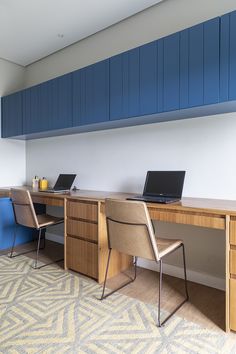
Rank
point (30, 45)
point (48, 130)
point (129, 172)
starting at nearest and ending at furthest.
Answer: point (129, 172) → point (48, 130) → point (30, 45)

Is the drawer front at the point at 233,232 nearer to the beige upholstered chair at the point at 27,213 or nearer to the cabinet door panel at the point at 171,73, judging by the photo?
the cabinet door panel at the point at 171,73

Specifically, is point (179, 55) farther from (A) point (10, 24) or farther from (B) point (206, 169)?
(A) point (10, 24)

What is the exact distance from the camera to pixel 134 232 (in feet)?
6.01

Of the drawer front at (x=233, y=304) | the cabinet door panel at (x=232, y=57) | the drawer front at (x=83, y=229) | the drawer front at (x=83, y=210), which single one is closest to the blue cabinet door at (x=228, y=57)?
the cabinet door panel at (x=232, y=57)

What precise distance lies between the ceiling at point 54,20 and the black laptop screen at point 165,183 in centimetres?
179

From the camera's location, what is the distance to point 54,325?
1.70 metres

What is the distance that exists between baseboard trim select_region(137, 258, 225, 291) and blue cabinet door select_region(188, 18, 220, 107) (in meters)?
1.57

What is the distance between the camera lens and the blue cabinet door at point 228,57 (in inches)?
70.2

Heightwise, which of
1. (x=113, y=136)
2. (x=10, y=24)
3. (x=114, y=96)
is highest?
(x=10, y=24)

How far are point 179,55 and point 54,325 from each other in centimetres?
226

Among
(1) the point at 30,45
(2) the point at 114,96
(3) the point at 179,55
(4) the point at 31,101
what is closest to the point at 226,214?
(3) the point at 179,55

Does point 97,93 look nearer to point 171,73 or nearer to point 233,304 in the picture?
point 171,73

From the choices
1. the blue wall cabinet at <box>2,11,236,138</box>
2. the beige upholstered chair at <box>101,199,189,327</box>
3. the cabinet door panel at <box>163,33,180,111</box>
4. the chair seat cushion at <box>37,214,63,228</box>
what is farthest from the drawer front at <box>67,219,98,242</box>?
the cabinet door panel at <box>163,33,180,111</box>

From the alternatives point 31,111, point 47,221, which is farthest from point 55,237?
point 31,111
